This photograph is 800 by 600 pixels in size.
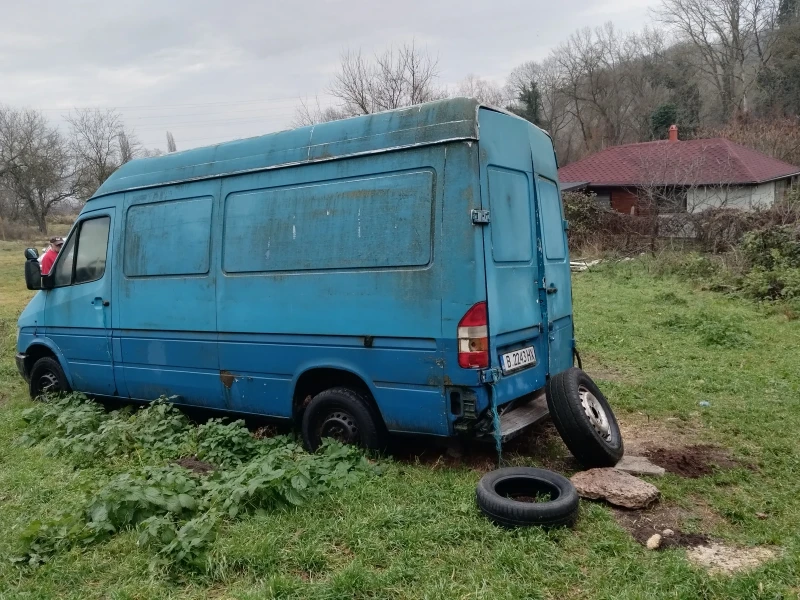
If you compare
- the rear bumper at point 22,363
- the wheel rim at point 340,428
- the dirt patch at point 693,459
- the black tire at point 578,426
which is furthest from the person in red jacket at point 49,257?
the dirt patch at point 693,459

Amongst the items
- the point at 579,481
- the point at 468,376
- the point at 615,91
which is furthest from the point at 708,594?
the point at 615,91

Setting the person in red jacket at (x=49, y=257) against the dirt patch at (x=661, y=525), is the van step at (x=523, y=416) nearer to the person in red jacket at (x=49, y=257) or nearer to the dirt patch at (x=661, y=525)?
the dirt patch at (x=661, y=525)

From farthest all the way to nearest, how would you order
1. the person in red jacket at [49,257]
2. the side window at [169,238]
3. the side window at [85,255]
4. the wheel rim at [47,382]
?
1. the person in red jacket at [49,257]
2. the wheel rim at [47,382]
3. the side window at [85,255]
4. the side window at [169,238]

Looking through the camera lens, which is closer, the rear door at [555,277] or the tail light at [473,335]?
the tail light at [473,335]

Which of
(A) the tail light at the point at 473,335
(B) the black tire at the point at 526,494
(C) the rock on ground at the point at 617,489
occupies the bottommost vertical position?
(C) the rock on ground at the point at 617,489

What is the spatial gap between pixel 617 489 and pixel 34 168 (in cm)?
5114

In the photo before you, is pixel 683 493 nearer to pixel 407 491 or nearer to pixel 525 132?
pixel 407 491

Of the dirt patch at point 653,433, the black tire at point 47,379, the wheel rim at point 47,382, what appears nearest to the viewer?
the dirt patch at point 653,433

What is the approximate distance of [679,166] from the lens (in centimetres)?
2097

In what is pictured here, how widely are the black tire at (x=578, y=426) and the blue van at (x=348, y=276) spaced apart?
239 millimetres

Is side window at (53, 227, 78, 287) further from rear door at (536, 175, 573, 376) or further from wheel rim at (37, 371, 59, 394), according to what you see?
rear door at (536, 175, 573, 376)

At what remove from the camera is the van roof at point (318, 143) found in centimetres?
421

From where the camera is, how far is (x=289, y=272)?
483 centimetres

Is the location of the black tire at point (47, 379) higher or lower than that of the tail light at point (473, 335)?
lower
